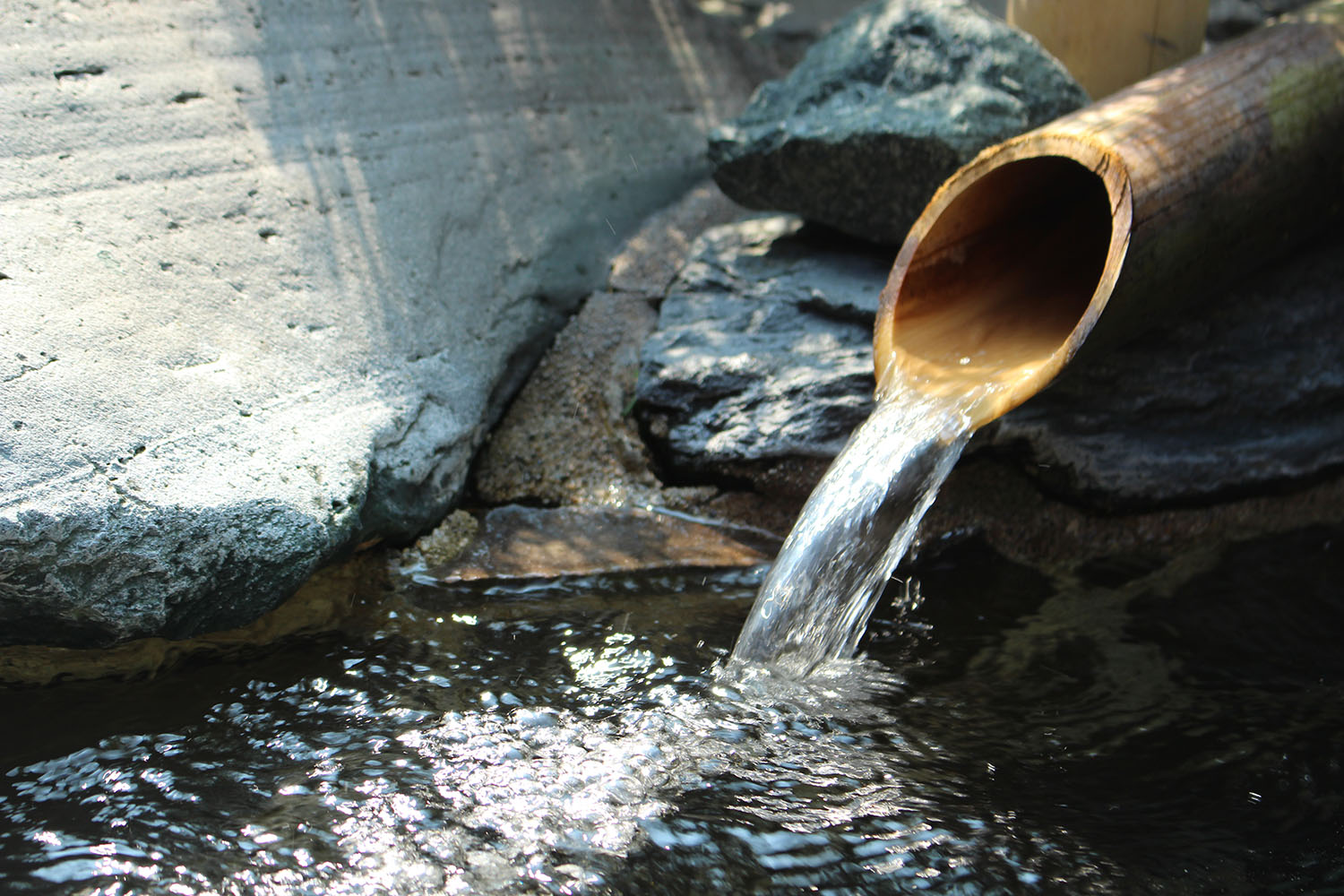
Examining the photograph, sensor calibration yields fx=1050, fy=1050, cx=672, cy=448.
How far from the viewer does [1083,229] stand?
3.67 m

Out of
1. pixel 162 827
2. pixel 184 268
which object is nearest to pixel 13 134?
pixel 184 268

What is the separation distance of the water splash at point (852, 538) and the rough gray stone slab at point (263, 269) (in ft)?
3.80

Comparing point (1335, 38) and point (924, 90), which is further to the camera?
point (924, 90)

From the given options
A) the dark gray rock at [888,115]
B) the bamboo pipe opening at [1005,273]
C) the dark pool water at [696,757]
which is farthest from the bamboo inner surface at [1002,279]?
the dark pool water at [696,757]

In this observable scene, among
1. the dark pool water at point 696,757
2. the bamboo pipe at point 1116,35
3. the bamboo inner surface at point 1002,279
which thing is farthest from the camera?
the bamboo pipe at point 1116,35

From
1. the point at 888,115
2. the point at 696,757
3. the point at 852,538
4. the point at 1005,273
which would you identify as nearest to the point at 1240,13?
the point at 888,115

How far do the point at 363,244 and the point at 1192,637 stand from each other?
112 inches

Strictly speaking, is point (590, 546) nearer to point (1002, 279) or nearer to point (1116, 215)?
point (1002, 279)

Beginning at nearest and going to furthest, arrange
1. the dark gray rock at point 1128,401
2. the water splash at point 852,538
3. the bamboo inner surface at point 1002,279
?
the water splash at point 852,538, the bamboo inner surface at point 1002,279, the dark gray rock at point 1128,401

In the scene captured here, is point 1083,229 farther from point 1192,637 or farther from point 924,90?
point 1192,637

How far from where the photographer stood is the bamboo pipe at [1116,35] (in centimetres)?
401

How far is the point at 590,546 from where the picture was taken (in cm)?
335

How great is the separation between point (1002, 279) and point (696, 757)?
2058 mm

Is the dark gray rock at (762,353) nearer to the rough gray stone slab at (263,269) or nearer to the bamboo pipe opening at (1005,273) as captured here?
the bamboo pipe opening at (1005,273)
